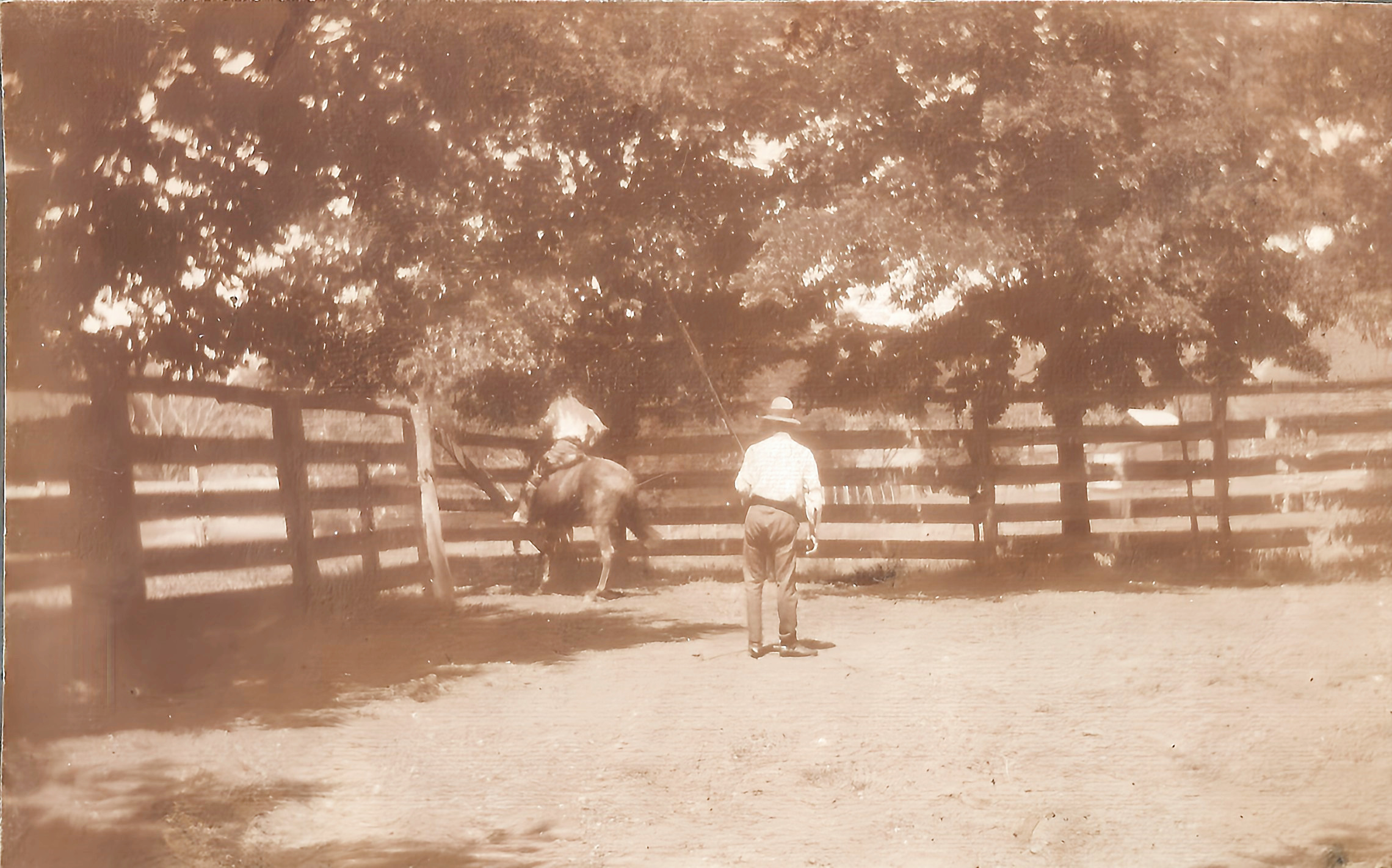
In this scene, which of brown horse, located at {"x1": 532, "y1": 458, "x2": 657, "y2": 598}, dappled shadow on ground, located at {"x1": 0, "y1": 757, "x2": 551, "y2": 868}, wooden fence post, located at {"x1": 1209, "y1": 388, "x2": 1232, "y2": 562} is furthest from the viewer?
wooden fence post, located at {"x1": 1209, "y1": 388, "x2": 1232, "y2": 562}

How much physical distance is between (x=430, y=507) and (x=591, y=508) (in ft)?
2.20

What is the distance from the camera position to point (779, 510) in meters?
3.79

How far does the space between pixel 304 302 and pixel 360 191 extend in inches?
20.6

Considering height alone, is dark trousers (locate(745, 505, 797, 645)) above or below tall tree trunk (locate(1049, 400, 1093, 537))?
below

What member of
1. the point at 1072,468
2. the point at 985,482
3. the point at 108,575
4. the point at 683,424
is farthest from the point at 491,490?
the point at 1072,468

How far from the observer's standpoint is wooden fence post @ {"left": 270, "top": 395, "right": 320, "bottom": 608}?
12.3ft

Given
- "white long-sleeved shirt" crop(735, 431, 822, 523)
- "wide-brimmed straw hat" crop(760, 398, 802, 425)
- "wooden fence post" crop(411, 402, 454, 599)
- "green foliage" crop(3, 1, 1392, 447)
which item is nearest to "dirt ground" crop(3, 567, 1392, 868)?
"wooden fence post" crop(411, 402, 454, 599)

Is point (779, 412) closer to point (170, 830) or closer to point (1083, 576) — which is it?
point (1083, 576)

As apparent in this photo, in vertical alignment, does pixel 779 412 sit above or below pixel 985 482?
above

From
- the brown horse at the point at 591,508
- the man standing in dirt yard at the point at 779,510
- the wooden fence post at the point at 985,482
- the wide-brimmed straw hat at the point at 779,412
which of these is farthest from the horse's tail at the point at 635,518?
the wooden fence post at the point at 985,482

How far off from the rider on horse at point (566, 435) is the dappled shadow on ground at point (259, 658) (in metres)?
0.60

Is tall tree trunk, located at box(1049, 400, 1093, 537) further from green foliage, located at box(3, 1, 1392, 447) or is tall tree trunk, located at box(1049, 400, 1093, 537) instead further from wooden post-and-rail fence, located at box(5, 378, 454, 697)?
wooden post-and-rail fence, located at box(5, 378, 454, 697)

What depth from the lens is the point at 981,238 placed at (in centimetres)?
382

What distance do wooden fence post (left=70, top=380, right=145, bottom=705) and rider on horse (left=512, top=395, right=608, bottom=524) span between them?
1.64m
